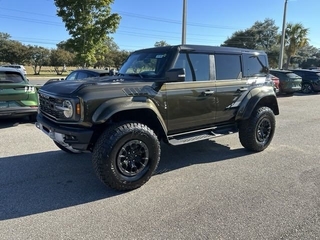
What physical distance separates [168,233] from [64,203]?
140cm

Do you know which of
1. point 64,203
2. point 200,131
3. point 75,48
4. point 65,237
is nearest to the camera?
point 65,237

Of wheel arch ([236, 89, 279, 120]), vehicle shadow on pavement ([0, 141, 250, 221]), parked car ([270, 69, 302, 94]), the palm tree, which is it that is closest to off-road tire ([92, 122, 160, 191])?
vehicle shadow on pavement ([0, 141, 250, 221])

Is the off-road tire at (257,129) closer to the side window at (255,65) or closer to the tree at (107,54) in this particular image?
the side window at (255,65)

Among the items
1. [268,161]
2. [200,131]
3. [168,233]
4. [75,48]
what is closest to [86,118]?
[168,233]

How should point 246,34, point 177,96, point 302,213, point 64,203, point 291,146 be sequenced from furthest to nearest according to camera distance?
point 246,34 < point 291,146 < point 177,96 < point 64,203 < point 302,213

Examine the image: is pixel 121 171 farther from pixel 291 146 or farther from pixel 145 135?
pixel 291 146

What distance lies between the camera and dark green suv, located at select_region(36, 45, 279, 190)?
11.4 ft

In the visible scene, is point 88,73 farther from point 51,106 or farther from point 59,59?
point 59,59

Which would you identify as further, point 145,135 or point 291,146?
point 291,146

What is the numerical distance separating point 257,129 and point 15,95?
19.4ft

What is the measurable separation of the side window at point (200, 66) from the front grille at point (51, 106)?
2.16 meters

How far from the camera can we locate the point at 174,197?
3.53 metres

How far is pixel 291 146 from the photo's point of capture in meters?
5.88

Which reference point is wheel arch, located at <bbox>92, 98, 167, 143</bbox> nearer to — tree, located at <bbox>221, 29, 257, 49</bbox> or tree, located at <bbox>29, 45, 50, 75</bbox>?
tree, located at <bbox>29, 45, 50, 75</bbox>
